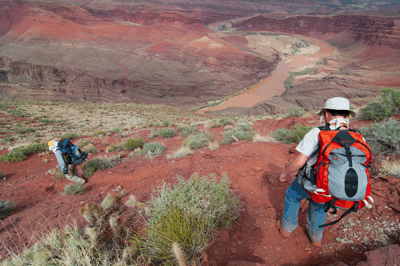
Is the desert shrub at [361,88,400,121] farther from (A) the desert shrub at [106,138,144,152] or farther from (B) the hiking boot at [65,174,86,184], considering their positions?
(B) the hiking boot at [65,174,86,184]

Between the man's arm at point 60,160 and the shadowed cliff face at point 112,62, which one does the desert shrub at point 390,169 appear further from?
the shadowed cliff face at point 112,62

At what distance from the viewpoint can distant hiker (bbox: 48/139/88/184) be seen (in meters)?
4.78

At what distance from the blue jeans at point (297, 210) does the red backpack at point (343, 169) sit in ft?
1.18

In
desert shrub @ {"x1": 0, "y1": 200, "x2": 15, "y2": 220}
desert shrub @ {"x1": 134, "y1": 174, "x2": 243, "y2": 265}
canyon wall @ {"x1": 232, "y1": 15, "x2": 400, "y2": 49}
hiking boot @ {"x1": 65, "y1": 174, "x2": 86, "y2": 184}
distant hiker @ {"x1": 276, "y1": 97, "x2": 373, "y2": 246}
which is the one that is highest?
canyon wall @ {"x1": 232, "y1": 15, "x2": 400, "y2": 49}

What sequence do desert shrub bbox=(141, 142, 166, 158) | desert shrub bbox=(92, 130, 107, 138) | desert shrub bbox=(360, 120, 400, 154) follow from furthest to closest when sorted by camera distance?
desert shrub bbox=(92, 130, 107, 138) < desert shrub bbox=(141, 142, 166, 158) < desert shrub bbox=(360, 120, 400, 154)

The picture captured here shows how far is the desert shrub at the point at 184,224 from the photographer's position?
6.69ft

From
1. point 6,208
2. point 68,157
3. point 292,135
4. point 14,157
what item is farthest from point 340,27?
point 6,208

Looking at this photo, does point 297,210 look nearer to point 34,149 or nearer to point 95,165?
point 95,165

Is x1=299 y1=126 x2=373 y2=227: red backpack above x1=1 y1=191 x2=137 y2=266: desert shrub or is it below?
above

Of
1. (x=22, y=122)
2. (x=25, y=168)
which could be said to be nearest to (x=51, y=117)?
(x=22, y=122)

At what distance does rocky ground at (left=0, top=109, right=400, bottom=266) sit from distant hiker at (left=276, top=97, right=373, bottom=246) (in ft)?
1.20

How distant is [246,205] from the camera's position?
322 cm

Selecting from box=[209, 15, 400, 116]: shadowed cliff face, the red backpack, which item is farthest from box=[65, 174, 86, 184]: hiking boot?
box=[209, 15, 400, 116]: shadowed cliff face

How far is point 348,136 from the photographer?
1.76 metres
